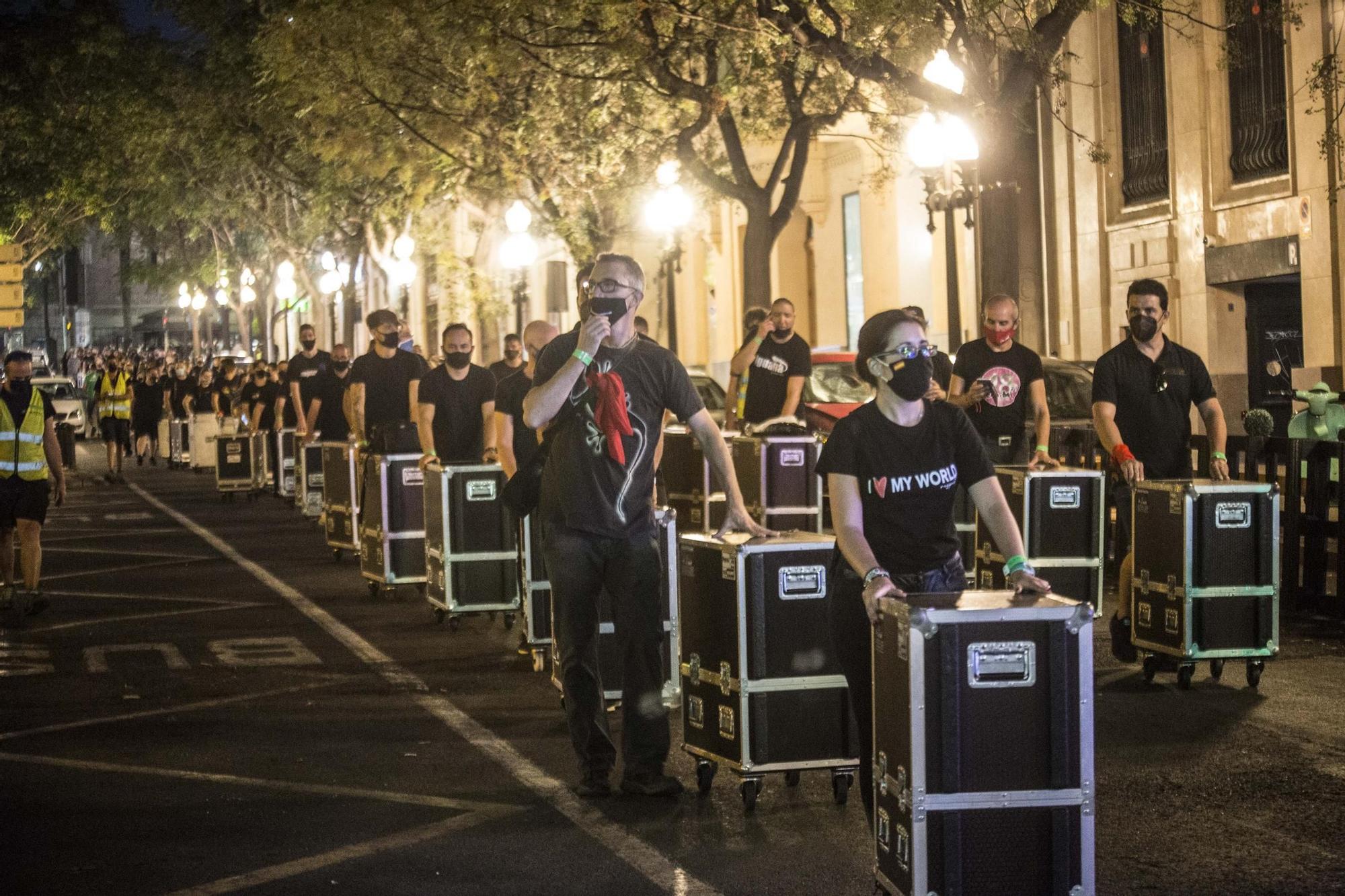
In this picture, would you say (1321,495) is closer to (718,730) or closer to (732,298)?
(718,730)

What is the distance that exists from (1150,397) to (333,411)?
467 inches

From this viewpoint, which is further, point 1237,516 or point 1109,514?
point 1109,514

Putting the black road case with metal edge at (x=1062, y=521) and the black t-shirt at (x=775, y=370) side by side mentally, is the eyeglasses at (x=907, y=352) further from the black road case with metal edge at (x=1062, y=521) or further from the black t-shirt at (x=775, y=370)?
the black t-shirt at (x=775, y=370)

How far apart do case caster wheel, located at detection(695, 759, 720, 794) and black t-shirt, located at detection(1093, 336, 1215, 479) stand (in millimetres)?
3635

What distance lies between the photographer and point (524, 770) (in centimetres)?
864

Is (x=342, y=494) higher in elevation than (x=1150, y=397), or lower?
lower

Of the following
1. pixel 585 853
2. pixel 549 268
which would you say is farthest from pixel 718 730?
pixel 549 268

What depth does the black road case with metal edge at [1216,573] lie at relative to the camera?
34.0 ft

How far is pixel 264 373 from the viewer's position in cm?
3134

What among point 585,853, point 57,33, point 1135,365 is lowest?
point 585,853

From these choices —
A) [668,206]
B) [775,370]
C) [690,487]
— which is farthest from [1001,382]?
[668,206]

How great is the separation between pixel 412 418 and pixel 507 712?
6475 mm

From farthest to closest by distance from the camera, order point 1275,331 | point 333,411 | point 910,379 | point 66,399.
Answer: point 66,399 → point 1275,331 → point 333,411 → point 910,379

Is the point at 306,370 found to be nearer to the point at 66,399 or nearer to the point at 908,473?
the point at 908,473
